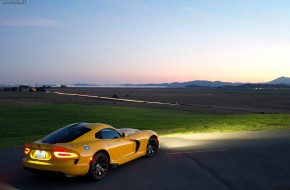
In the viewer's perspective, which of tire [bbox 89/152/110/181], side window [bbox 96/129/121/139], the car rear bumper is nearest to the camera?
the car rear bumper

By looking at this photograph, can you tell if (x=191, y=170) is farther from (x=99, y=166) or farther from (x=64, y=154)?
(x=64, y=154)

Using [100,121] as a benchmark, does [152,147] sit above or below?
above

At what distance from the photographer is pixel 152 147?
11.3 m

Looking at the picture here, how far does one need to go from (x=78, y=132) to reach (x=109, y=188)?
165cm

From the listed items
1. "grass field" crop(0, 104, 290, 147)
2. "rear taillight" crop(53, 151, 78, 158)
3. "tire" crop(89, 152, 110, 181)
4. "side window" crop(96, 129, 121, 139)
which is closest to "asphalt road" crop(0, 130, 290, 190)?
"tire" crop(89, 152, 110, 181)

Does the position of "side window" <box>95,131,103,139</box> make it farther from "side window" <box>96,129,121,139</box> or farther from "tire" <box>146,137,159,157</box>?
"tire" <box>146,137,159,157</box>

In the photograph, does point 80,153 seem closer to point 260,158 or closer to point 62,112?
point 260,158

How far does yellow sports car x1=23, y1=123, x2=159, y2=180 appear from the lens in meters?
8.02

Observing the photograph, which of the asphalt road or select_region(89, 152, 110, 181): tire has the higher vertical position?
select_region(89, 152, 110, 181): tire

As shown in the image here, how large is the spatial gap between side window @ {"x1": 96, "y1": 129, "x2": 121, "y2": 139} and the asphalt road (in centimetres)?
93

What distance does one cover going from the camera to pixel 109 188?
26.1ft

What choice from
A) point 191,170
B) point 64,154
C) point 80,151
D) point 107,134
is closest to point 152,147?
point 191,170

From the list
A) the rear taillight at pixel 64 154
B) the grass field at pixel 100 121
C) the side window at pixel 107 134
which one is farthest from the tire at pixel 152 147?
the grass field at pixel 100 121

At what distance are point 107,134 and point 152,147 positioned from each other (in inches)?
91.0
